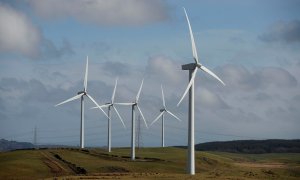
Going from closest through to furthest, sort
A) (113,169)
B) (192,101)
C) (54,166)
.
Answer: (192,101) < (113,169) < (54,166)

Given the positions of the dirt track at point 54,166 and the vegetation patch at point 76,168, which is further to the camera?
the vegetation patch at point 76,168

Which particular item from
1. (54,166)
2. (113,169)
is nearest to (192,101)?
(113,169)

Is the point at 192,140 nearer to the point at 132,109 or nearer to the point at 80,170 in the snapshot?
the point at 80,170

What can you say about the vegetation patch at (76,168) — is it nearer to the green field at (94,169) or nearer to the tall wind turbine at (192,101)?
the green field at (94,169)

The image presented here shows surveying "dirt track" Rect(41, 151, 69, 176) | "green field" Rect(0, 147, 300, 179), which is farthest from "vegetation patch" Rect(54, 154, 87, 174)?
"dirt track" Rect(41, 151, 69, 176)

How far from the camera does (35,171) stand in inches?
3693

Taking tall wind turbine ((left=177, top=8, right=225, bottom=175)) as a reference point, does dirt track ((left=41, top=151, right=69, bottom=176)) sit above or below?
below

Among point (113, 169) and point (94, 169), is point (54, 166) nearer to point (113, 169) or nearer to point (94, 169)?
point (94, 169)

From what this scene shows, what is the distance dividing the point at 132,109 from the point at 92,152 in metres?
15.3

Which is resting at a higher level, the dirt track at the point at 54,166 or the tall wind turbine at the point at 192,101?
the tall wind turbine at the point at 192,101

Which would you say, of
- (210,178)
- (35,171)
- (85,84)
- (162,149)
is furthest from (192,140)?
(162,149)

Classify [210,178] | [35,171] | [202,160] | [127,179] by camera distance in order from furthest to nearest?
[202,160] → [35,171] → [210,178] → [127,179]

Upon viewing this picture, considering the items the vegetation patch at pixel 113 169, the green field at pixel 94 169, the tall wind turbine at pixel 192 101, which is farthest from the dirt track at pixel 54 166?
the tall wind turbine at pixel 192 101

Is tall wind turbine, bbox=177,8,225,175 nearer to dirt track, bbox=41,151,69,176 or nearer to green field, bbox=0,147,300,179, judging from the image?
green field, bbox=0,147,300,179
